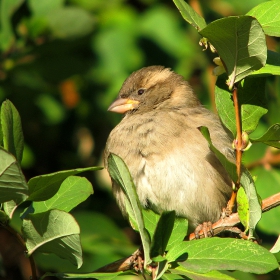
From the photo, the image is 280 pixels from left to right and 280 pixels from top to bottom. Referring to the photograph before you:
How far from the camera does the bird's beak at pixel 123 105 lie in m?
4.19

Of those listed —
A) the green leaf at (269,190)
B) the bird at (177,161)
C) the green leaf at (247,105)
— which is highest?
A: the green leaf at (247,105)

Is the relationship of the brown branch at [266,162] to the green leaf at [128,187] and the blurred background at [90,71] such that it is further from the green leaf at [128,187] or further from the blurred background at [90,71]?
the green leaf at [128,187]

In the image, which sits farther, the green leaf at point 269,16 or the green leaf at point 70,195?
the green leaf at point 70,195

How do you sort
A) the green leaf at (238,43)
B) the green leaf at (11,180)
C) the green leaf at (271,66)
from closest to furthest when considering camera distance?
the green leaf at (11,180)
the green leaf at (238,43)
the green leaf at (271,66)

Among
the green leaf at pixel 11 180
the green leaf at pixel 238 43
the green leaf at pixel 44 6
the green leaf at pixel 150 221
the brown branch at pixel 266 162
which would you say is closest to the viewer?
the green leaf at pixel 11 180

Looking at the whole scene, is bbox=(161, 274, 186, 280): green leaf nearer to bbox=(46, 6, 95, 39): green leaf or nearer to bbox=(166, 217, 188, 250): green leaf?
bbox=(166, 217, 188, 250): green leaf

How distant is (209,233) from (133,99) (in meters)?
1.61

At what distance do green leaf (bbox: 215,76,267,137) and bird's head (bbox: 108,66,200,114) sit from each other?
1565 millimetres

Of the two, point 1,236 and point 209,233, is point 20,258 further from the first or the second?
point 209,233

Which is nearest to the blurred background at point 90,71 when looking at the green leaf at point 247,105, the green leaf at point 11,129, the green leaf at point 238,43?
the green leaf at point 247,105

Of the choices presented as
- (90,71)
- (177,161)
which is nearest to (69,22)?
(90,71)

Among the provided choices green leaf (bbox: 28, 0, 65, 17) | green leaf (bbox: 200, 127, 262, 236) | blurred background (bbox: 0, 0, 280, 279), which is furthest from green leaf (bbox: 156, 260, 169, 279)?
green leaf (bbox: 28, 0, 65, 17)

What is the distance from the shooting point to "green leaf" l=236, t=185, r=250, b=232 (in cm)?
240

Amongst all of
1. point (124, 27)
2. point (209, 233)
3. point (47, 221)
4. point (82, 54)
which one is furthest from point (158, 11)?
point (47, 221)
